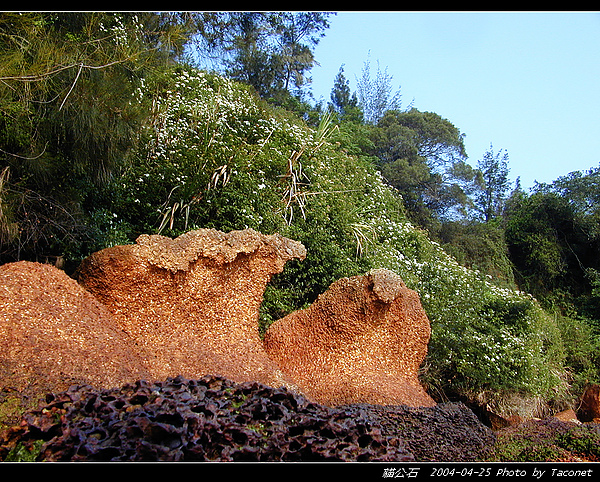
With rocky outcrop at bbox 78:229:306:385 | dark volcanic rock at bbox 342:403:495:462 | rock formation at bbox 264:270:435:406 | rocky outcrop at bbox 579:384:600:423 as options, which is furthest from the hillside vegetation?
dark volcanic rock at bbox 342:403:495:462

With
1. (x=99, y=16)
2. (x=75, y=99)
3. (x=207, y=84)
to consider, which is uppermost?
(x=207, y=84)

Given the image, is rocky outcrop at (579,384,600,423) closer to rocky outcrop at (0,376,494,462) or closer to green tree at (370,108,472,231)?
green tree at (370,108,472,231)

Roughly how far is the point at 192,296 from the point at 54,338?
113cm

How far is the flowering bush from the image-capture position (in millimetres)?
6305

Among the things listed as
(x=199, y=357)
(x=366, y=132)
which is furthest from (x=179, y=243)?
(x=366, y=132)

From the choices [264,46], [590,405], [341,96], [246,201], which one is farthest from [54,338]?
[341,96]

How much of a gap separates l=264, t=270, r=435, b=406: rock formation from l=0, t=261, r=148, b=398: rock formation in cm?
142

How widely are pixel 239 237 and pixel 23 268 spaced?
5.16ft

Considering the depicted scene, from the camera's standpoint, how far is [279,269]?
4.57 m

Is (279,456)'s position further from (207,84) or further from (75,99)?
(207,84)

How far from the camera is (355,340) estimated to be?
15.2 ft

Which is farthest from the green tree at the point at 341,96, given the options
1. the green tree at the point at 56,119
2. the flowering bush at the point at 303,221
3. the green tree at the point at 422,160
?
the green tree at the point at 56,119

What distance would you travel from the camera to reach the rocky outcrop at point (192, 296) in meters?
3.89

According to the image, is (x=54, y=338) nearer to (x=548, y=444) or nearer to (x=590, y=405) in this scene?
(x=548, y=444)
